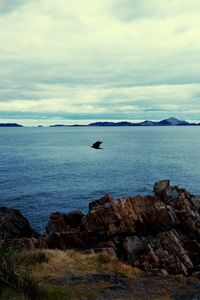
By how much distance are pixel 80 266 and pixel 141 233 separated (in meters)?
10.0

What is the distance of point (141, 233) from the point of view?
1305 inches

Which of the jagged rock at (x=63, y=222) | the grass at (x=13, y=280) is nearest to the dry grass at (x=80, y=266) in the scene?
the grass at (x=13, y=280)

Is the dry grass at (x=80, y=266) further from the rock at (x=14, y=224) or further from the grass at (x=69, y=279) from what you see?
the rock at (x=14, y=224)

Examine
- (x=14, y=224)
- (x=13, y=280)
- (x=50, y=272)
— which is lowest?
(x=14, y=224)

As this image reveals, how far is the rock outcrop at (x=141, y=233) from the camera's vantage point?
95.1 ft

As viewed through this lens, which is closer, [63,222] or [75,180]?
[63,222]

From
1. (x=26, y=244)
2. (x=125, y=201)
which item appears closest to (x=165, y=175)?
(x=125, y=201)

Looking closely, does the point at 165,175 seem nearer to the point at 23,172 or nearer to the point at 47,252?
the point at 23,172

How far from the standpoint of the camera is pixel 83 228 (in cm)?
3359

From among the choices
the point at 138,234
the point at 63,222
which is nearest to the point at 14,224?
the point at 63,222

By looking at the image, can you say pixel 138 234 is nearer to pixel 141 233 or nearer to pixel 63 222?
pixel 141 233

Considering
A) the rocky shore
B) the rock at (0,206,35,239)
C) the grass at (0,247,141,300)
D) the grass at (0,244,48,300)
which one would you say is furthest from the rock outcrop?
the grass at (0,244,48,300)

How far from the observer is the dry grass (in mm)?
22803

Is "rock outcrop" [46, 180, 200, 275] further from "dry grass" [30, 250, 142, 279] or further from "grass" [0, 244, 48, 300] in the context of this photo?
"grass" [0, 244, 48, 300]
